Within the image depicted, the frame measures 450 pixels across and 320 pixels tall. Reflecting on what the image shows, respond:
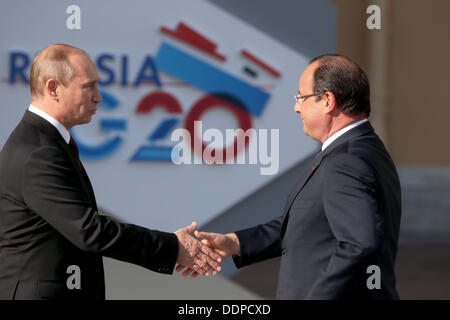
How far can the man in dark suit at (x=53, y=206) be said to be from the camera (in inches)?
103

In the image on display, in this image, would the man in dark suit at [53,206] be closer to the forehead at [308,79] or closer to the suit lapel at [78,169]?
the suit lapel at [78,169]

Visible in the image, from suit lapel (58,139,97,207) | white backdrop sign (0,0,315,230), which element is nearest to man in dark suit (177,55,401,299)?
suit lapel (58,139,97,207)

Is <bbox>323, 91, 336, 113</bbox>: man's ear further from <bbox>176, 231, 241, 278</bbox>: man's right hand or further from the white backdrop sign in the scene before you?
the white backdrop sign

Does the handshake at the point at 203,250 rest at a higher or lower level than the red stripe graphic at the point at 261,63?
lower

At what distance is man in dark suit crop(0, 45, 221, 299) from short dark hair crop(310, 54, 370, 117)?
1.01 metres

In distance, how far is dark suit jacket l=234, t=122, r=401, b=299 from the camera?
2.35 metres

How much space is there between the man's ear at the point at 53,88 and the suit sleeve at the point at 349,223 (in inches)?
46.8

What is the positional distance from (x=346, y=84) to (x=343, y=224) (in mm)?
581

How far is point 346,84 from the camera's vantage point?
8.64ft

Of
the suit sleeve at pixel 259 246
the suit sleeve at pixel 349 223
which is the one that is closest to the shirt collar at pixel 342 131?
the suit sleeve at pixel 349 223

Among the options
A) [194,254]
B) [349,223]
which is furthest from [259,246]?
[349,223]

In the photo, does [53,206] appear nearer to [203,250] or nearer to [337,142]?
[203,250]
